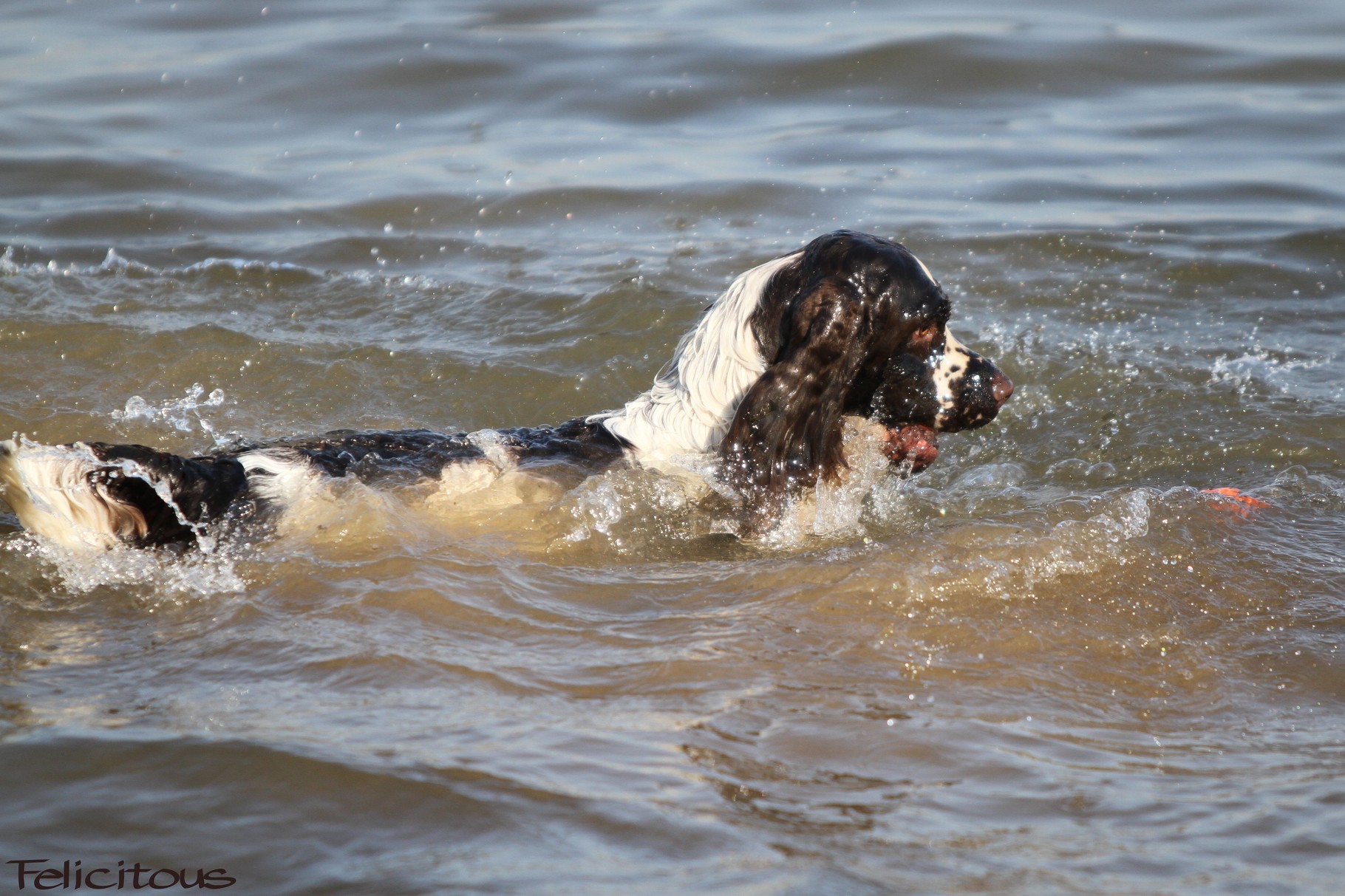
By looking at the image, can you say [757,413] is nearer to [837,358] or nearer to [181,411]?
[837,358]

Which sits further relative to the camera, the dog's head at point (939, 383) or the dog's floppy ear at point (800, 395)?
the dog's head at point (939, 383)

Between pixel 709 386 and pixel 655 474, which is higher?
pixel 709 386

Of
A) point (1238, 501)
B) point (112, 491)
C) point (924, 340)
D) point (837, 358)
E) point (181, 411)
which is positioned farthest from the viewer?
point (181, 411)

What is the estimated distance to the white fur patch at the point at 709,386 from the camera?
4.70 metres

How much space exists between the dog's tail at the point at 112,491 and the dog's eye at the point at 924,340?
7.42ft

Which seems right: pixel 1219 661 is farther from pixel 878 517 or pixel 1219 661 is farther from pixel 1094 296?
pixel 1094 296

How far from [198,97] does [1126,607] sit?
9915 mm

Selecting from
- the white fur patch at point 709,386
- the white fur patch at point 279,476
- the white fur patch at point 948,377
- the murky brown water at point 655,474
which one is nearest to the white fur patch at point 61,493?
the murky brown water at point 655,474

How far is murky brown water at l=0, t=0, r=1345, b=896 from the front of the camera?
2932mm

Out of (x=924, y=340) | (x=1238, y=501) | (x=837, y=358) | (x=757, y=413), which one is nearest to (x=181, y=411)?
(x=757, y=413)
